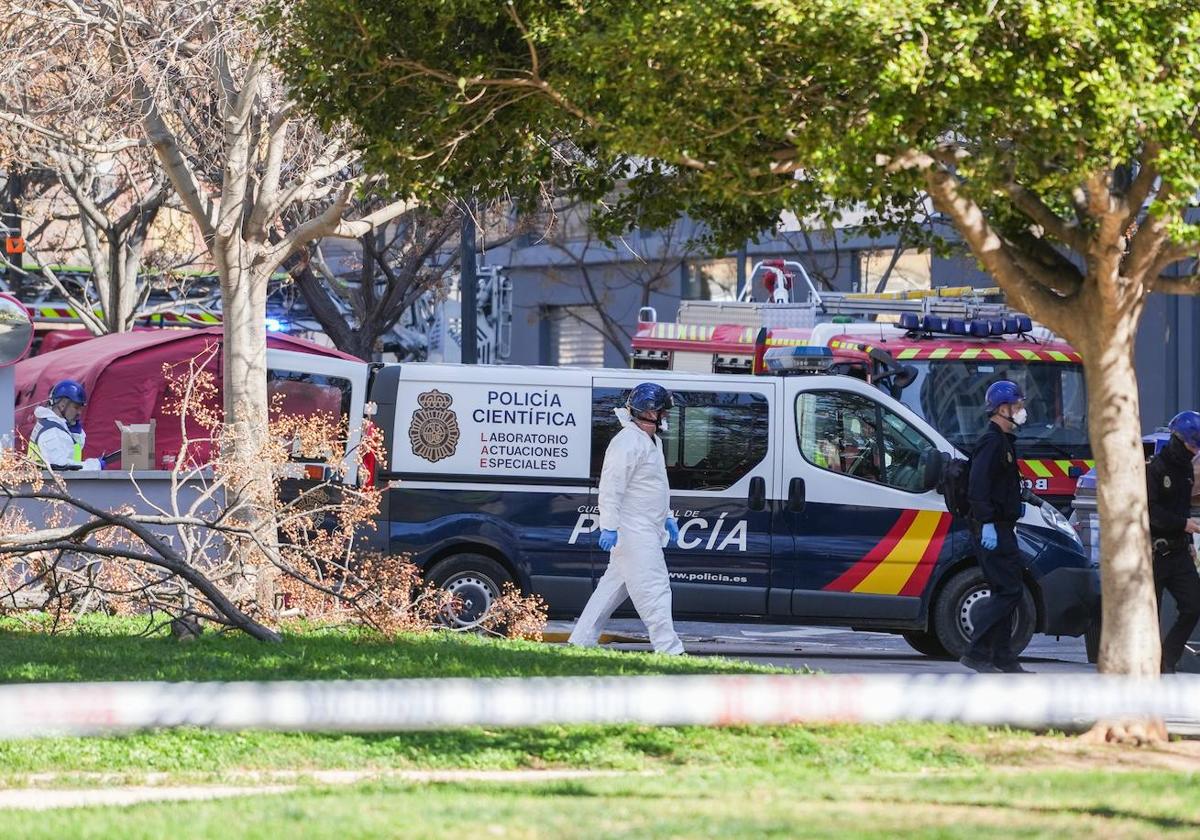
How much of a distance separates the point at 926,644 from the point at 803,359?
10.7 ft

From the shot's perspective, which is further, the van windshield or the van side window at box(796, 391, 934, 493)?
the van windshield

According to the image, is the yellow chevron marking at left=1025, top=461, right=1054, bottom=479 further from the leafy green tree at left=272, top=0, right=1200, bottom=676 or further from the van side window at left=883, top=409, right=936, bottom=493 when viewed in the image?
the leafy green tree at left=272, top=0, right=1200, bottom=676

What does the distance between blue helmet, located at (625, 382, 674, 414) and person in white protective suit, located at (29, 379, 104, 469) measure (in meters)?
5.21

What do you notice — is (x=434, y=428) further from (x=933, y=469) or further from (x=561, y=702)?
(x=561, y=702)

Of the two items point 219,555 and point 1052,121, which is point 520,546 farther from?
point 1052,121

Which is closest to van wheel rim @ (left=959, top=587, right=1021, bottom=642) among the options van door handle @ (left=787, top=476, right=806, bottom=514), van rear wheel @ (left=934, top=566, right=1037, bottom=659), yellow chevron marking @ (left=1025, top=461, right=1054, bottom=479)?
van rear wheel @ (left=934, top=566, right=1037, bottom=659)

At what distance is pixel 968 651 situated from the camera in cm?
1112

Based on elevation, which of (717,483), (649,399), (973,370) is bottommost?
(717,483)

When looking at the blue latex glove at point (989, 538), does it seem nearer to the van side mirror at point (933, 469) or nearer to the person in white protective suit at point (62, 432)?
the van side mirror at point (933, 469)

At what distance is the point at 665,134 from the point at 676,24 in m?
0.60

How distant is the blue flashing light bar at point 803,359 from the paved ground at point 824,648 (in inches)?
89.4

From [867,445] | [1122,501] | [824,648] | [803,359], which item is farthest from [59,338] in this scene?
[1122,501]

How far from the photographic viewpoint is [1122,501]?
805cm

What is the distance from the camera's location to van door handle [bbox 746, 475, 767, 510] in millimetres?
12648
